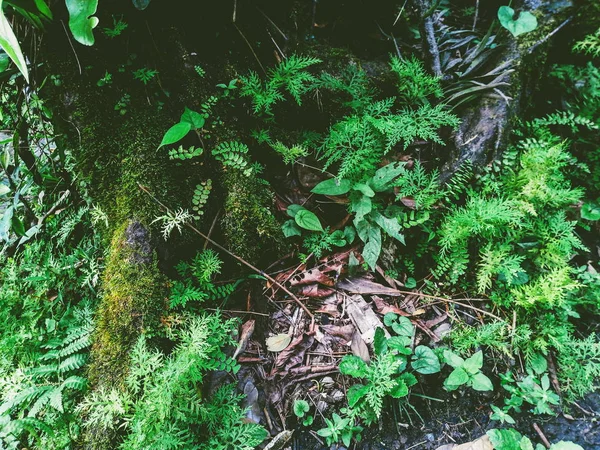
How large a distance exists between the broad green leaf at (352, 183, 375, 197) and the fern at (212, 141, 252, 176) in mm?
685

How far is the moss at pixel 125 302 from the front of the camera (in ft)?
5.99

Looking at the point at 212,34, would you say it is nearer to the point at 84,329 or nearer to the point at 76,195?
the point at 76,195

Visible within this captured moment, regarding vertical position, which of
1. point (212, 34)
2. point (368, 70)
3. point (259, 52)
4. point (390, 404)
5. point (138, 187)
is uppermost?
point (212, 34)

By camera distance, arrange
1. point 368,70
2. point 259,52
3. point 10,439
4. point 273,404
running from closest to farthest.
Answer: point 10,439, point 273,404, point 259,52, point 368,70

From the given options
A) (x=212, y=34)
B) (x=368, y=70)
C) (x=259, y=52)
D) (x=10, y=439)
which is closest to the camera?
(x=10, y=439)

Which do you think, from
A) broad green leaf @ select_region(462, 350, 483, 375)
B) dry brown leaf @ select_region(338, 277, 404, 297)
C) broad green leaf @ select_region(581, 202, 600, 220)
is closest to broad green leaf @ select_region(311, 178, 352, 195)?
dry brown leaf @ select_region(338, 277, 404, 297)

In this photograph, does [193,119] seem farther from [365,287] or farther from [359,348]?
[359,348]

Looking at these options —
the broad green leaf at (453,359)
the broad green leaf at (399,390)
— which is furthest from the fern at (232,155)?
the broad green leaf at (453,359)

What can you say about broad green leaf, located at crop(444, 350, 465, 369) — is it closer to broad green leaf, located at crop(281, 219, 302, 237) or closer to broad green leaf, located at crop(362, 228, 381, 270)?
broad green leaf, located at crop(362, 228, 381, 270)

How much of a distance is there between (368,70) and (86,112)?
6.24ft

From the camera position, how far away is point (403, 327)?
7.27ft

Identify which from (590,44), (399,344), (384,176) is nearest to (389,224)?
(384,176)

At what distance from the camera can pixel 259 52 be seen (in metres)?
2.42

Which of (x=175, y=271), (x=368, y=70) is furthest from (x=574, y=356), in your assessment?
(x=175, y=271)
